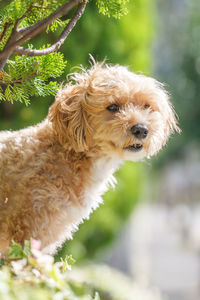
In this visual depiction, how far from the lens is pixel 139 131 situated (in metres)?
3.02

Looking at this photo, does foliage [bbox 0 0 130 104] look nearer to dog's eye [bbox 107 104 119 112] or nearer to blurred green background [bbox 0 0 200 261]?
dog's eye [bbox 107 104 119 112]

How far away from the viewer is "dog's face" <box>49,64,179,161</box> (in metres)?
3.01

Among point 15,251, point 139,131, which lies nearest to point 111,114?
point 139,131

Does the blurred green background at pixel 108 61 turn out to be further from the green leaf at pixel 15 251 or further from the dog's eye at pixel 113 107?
the green leaf at pixel 15 251

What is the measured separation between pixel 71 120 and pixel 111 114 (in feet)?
0.83

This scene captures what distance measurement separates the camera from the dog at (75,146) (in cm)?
287

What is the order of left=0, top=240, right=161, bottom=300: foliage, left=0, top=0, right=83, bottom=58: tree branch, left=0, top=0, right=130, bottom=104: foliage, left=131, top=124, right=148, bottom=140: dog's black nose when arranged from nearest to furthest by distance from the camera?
left=0, top=240, right=161, bottom=300: foliage, left=0, top=0, right=83, bottom=58: tree branch, left=0, top=0, right=130, bottom=104: foliage, left=131, top=124, right=148, bottom=140: dog's black nose

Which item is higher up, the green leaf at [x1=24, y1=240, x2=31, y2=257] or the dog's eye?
the dog's eye

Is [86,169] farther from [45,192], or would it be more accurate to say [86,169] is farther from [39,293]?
[39,293]

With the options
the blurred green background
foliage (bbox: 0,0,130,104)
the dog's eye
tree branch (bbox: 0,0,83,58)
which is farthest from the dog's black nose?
the blurred green background

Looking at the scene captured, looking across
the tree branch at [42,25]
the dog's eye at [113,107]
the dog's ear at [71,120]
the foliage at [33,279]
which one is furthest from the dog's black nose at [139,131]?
the tree branch at [42,25]

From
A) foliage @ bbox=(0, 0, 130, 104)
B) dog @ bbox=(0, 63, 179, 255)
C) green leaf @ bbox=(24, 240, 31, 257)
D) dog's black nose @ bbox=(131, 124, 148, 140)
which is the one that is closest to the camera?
green leaf @ bbox=(24, 240, 31, 257)

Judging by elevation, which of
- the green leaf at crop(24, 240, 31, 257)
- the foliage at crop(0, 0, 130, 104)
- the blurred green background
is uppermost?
the blurred green background

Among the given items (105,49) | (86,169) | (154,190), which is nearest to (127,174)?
(105,49)
